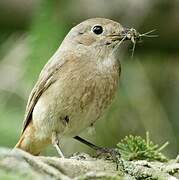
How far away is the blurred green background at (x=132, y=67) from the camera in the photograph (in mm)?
5910

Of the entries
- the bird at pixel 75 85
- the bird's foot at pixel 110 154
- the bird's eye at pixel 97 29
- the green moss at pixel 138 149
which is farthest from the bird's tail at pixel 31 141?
the green moss at pixel 138 149

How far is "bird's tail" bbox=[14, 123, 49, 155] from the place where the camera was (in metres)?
5.07

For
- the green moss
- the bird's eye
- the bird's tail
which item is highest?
the bird's eye

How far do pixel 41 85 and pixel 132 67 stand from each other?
169 cm

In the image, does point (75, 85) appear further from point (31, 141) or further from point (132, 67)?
point (132, 67)

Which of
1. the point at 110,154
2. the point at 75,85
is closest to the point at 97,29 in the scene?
the point at 75,85

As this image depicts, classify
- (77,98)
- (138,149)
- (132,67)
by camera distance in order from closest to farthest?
1. (138,149)
2. (77,98)
3. (132,67)

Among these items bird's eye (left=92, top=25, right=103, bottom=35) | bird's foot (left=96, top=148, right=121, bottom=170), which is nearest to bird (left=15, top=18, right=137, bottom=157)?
bird's eye (left=92, top=25, right=103, bottom=35)

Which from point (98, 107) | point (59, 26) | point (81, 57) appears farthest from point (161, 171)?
point (59, 26)

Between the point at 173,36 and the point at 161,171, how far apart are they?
2.87m

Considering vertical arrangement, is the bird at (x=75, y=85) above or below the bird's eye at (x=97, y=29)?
below

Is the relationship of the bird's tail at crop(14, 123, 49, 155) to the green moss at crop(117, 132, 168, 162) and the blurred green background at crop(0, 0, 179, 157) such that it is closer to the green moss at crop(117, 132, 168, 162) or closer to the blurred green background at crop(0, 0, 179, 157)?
the blurred green background at crop(0, 0, 179, 157)

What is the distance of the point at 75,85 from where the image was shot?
15.0 feet

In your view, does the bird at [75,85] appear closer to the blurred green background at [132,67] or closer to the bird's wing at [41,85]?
the bird's wing at [41,85]
